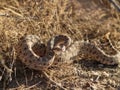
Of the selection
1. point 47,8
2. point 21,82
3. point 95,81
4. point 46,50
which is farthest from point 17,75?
point 47,8

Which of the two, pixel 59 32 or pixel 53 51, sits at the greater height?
pixel 59 32

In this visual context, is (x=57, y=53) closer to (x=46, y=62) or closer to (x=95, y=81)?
(x=46, y=62)

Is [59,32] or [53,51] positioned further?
[59,32]
